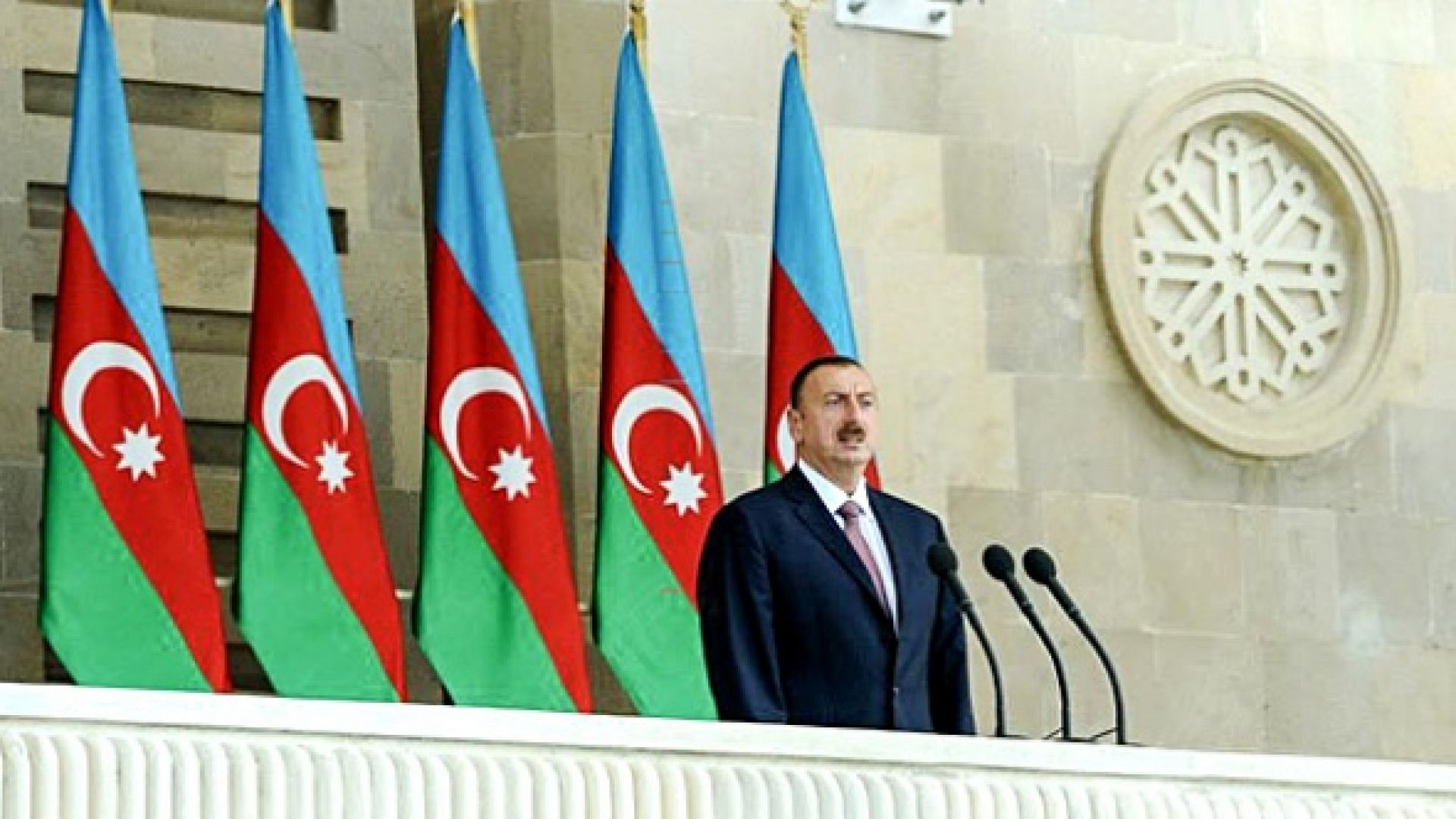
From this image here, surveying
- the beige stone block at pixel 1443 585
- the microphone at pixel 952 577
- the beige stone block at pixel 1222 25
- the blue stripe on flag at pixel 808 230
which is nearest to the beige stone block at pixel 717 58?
the blue stripe on flag at pixel 808 230

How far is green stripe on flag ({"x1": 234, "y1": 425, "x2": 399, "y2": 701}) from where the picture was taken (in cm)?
1138

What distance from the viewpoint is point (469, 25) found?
12.1 m

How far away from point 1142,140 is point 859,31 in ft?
2.89

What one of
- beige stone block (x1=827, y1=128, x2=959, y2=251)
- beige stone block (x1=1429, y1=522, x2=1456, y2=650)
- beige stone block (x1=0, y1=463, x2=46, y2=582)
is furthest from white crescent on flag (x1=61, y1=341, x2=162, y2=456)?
beige stone block (x1=1429, y1=522, x2=1456, y2=650)

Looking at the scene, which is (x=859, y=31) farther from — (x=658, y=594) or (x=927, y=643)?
(x=927, y=643)

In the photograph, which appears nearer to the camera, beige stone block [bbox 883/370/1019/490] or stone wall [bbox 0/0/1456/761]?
stone wall [bbox 0/0/1456/761]

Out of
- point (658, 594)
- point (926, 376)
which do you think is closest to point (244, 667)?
point (658, 594)

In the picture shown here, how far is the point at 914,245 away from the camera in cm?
1299

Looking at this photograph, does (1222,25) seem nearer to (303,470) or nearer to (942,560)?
(303,470)

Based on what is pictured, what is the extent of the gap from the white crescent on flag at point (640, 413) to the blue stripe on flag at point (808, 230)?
18.3 inches

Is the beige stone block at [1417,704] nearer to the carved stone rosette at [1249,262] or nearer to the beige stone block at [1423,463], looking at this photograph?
the beige stone block at [1423,463]

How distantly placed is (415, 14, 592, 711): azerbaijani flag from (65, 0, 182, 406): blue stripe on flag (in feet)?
2.43

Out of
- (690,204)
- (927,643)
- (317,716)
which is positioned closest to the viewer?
(317,716)

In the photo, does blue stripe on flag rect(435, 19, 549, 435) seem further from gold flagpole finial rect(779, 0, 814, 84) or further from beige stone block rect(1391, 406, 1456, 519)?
beige stone block rect(1391, 406, 1456, 519)
